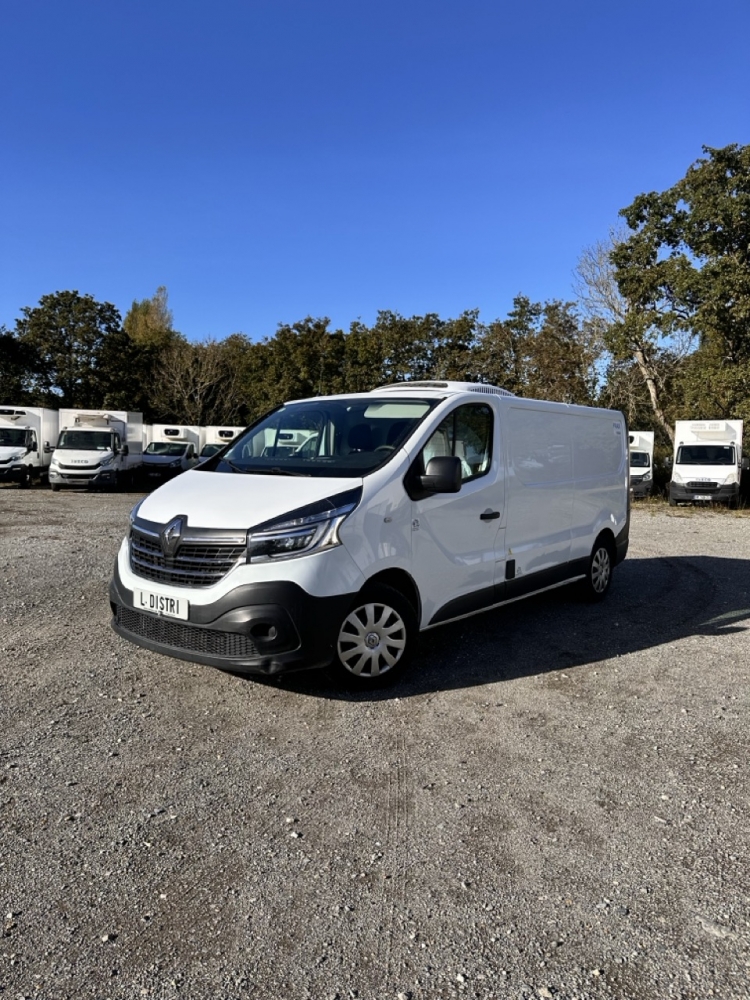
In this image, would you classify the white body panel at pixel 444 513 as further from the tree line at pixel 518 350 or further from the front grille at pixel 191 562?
the tree line at pixel 518 350

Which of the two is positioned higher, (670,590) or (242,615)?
(242,615)

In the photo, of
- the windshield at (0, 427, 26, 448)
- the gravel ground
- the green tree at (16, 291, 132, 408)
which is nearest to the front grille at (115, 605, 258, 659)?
the gravel ground

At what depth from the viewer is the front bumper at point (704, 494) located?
20750 mm

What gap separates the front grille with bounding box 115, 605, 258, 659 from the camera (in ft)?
14.0

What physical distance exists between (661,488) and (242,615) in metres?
25.1

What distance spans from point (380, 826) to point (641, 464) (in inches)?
900

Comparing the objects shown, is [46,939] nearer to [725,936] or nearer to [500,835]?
[500,835]

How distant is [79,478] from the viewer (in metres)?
21.5

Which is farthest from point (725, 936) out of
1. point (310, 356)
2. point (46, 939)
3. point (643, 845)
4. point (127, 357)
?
point (127, 357)

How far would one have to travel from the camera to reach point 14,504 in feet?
56.0

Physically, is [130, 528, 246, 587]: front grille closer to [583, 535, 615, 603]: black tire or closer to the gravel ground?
the gravel ground

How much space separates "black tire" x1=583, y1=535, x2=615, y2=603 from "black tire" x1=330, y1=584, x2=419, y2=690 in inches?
122

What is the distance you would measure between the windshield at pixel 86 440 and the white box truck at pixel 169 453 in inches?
111

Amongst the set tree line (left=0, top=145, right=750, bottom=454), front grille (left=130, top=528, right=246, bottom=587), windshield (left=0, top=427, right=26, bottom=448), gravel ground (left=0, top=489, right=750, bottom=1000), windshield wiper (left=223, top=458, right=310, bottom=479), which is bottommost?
gravel ground (left=0, top=489, right=750, bottom=1000)
